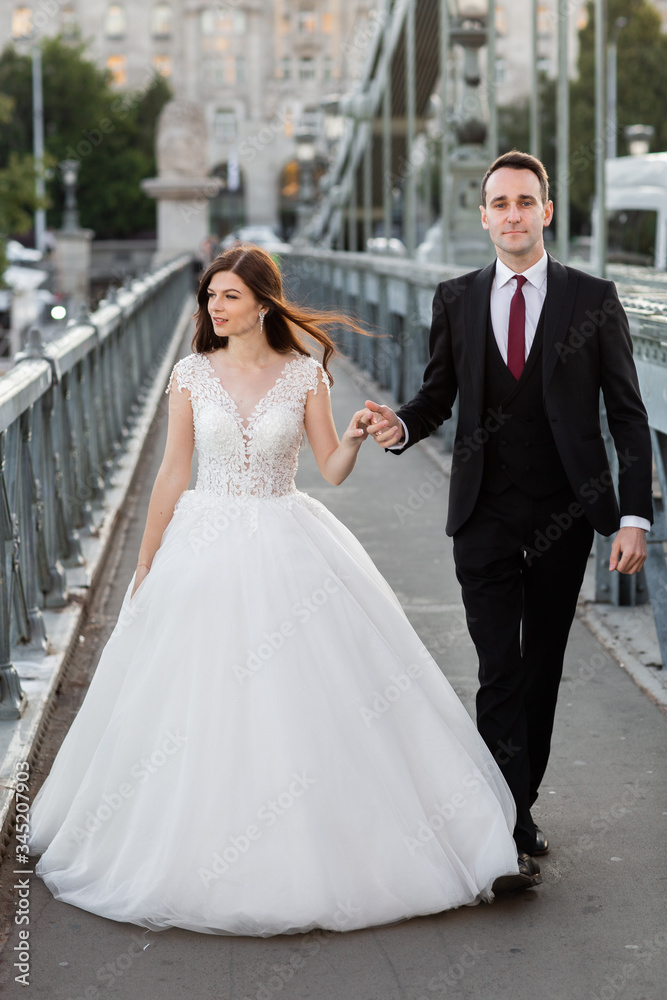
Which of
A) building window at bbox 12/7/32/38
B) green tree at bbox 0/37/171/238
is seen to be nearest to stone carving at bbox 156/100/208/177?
green tree at bbox 0/37/171/238

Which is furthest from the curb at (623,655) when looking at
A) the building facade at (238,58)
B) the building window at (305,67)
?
the building window at (305,67)

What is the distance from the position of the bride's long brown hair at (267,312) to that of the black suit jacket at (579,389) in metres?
0.45

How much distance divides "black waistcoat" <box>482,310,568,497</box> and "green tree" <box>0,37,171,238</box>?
73.2 metres

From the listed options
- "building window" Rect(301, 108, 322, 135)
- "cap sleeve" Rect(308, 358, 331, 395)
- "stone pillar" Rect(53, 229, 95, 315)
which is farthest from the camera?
"stone pillar" Rect(53, 229, 95, 315)

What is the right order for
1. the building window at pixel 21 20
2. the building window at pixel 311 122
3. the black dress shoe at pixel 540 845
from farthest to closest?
1. the building window at pixel 21 20
2. the building window at pixel 311 122
3. the black dress shoe at pixel 540 845

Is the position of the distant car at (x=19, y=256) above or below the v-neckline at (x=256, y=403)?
above

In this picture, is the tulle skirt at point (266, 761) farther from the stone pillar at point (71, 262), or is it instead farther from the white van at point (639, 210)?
the stone pillar at point (71, 262)

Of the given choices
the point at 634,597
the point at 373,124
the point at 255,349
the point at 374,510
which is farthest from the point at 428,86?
the point at 255,349

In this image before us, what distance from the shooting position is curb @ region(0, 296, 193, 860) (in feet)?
13.1

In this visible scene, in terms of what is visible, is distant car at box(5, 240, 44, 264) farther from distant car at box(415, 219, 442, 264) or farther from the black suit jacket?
the black suit jacket

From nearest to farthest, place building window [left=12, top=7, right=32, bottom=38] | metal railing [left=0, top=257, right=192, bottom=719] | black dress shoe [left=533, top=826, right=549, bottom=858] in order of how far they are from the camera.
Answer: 1. black dress shoe [left=533, top=826, right=549, bottom=858]
2. metal railing [left=0, top=257, right=192, bottom=719]
3. building window [left=12, top=7, right=32, bottom=38]

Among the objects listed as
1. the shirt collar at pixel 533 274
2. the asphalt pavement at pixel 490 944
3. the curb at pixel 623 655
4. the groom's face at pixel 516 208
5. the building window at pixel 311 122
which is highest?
the building window at pixel 311 122

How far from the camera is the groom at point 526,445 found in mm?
3379

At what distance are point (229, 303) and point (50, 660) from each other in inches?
77.3
